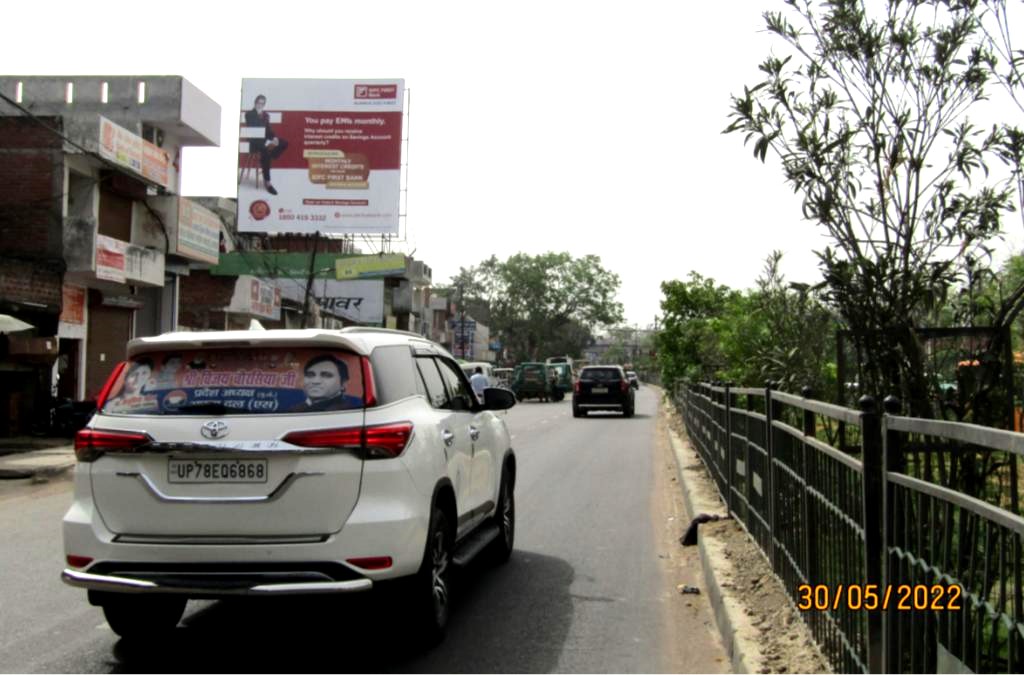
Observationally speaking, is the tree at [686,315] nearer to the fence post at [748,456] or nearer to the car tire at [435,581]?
the fence post at [748,456]

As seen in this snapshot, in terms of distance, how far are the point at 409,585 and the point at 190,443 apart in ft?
4.35

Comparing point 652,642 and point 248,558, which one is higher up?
point 248,558

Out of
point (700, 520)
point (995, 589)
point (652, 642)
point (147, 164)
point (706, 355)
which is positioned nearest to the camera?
point (995, 589)

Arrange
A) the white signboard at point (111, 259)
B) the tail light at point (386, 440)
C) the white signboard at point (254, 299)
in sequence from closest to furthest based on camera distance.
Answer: the tail light at point (386, 440) → the white signboard at point (111, 259) → the white signboard at point (254, 299)

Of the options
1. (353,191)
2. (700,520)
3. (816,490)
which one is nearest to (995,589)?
(816,490)

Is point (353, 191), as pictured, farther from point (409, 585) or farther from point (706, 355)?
point (409, 585)

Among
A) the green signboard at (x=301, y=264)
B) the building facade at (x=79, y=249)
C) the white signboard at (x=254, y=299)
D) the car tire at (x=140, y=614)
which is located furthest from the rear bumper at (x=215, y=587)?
the green signboard at (x=301, y=264)

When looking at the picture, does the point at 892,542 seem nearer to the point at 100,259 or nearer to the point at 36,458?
the point at 36,458

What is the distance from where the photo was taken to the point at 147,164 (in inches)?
1000

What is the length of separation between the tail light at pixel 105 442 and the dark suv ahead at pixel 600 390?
1129 inches

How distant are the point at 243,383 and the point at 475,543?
2147mm

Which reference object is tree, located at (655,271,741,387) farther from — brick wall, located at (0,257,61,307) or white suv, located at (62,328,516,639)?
white suv, located at (62,328,516,639)

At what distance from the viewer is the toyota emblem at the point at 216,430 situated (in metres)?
4.87

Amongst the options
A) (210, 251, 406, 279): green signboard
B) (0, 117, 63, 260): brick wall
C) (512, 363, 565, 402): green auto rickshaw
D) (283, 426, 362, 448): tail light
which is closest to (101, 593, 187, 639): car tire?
(283, 426, 362, 448): tail light
